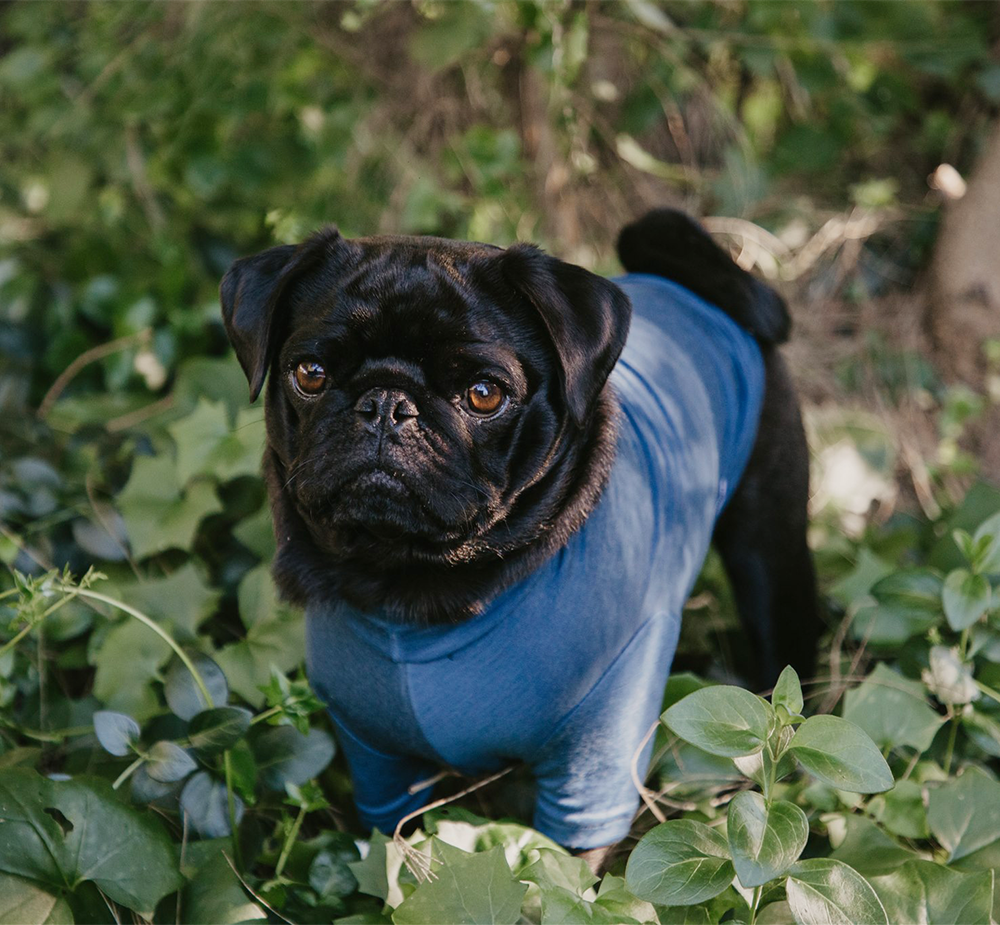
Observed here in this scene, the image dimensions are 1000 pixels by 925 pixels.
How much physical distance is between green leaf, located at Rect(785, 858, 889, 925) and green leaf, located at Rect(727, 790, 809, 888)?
2.2 inches

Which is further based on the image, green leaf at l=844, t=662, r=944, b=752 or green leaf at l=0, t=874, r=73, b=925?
green leaf at l=844, t=662, r=944, b=752

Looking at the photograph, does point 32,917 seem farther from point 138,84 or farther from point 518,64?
point 518,64

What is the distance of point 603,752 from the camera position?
199cm

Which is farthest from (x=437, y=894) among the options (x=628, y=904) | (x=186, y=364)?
(x=186, y=364)

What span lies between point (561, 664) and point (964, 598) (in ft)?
3.20

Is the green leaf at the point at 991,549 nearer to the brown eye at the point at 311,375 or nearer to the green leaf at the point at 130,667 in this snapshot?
the brown eye at the point at 311,375

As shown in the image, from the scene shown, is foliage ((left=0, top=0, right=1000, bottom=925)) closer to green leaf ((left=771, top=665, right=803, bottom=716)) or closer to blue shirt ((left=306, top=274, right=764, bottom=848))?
green leaf ((left=771, top=665, right=803, bottom=716))

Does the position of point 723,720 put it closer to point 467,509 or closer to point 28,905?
point 467,509

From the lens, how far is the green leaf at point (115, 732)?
79.0 inches

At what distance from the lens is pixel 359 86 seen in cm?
418

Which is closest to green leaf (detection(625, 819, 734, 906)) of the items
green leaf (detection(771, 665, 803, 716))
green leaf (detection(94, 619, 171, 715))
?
green leaf (detection(771, 665, 803, 716))

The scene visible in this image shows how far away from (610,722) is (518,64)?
295cm

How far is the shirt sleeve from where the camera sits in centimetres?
197

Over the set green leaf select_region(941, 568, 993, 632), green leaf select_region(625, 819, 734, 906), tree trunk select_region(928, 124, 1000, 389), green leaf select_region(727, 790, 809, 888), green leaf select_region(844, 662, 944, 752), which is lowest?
tree trunk select_region(928, 124, 1000, 389)
